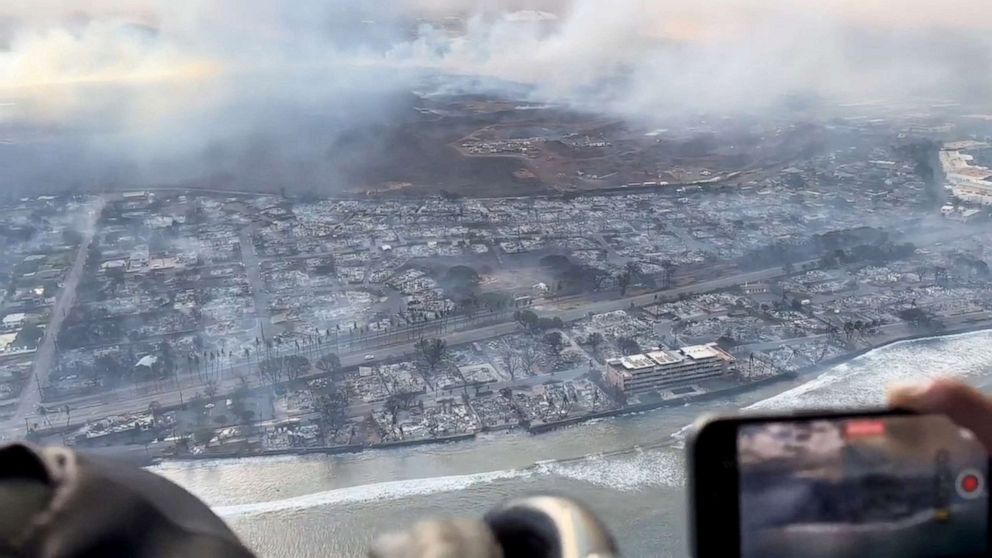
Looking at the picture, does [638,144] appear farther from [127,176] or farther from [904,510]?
[904,510]

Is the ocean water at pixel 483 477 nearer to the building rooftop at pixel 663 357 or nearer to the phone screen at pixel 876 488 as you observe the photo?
the building rooftop at pixel 663 357

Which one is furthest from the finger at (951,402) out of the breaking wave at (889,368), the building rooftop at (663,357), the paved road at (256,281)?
the paved road at (256,281)

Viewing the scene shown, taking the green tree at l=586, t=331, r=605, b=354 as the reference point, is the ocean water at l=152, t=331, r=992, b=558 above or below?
above

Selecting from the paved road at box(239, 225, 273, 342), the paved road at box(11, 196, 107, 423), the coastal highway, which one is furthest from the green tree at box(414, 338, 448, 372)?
the paved road at box(11, 196, 107, 423)

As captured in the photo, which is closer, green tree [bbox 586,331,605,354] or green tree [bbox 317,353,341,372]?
green tree [bbox 317,353,341,372]

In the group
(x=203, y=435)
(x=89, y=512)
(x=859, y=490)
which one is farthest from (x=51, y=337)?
(x=859, y=490)

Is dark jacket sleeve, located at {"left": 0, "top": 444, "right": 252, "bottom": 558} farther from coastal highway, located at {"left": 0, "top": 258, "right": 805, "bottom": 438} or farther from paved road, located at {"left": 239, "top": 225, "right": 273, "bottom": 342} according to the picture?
paved road, located at {"left": 239, "top": 225, "right": 273, "bottom": 342}

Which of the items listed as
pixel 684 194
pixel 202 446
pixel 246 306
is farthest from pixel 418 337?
pixel 684 194

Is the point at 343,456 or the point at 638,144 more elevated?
the point at 638,144

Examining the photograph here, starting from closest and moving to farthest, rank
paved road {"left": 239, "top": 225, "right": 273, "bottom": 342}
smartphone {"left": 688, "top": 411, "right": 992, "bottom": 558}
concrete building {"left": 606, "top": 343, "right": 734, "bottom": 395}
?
smartphone {"left": 688, "top": 411, "right": 992, "bottom": 558}
concrete building {"left": 606, "top": 343, "right": 734, "bottom": 395}
paved road {"left": 239, "top": 225, "right": 273, "bottom": 342}
